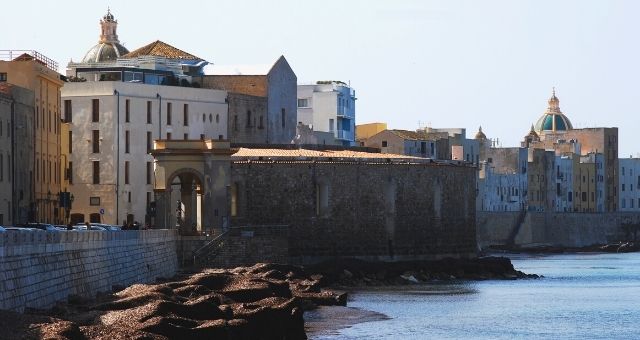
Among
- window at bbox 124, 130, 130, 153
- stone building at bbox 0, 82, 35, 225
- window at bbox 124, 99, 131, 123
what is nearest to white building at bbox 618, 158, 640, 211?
window at bbox 124, 130, 130, 153

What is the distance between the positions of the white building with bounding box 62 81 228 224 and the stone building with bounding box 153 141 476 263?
7.55 m

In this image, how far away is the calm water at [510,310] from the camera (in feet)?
147

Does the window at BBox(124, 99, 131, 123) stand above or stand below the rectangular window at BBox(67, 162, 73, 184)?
above

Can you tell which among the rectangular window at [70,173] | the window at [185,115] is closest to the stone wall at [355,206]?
the rectangular window at [70,173]

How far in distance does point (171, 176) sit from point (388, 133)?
177ft

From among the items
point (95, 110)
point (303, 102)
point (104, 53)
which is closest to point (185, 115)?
point (95, 110)

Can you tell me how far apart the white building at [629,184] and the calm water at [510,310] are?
90.9 meters

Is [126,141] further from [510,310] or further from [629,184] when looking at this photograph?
[629,184]

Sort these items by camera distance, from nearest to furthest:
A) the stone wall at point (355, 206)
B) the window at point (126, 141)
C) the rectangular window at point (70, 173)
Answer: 1. the stone wall at point (355, 206)
2. the rectangular window at point (70, 173)
3. the window at point (126, 141)

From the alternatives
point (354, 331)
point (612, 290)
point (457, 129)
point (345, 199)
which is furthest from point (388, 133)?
point (354, 331)

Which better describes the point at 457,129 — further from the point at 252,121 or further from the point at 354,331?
the point at 354,331

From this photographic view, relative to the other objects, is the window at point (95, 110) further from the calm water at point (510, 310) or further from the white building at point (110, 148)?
the calm water at point (510, 310)

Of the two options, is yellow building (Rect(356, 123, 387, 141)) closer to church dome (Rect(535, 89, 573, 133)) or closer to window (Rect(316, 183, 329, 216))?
church dome (Rect(535, 89, 573, 133))

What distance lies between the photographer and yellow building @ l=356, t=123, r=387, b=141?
13838cm
